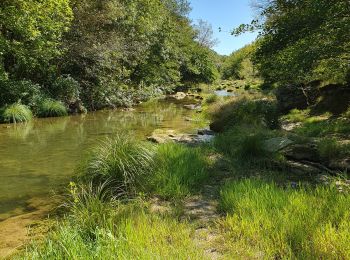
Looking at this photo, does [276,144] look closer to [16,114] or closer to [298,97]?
[298,97]

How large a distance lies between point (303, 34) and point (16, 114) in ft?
45.1

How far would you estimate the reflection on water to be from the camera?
7840 mm

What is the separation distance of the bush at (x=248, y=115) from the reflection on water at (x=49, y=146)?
168cm

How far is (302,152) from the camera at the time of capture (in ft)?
26.2

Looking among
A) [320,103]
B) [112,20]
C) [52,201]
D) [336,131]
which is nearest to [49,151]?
[52,201]

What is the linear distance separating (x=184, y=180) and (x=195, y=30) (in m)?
50.5

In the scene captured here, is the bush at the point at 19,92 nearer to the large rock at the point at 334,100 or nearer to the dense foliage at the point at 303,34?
the dense foliage at the point at 303,34

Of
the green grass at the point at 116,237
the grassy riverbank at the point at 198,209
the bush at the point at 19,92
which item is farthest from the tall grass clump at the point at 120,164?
the bush at the point at 19,92

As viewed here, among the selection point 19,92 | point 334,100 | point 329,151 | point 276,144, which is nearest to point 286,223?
point 329,151

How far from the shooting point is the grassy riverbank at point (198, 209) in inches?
146

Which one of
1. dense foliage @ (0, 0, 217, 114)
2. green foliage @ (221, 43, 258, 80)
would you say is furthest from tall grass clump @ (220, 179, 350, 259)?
green foliage @ (221, 43, 258, 80)

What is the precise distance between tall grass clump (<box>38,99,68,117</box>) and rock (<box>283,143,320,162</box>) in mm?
14968

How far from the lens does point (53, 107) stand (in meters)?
20.2

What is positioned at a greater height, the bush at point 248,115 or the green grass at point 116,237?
the bush at point 248,115
